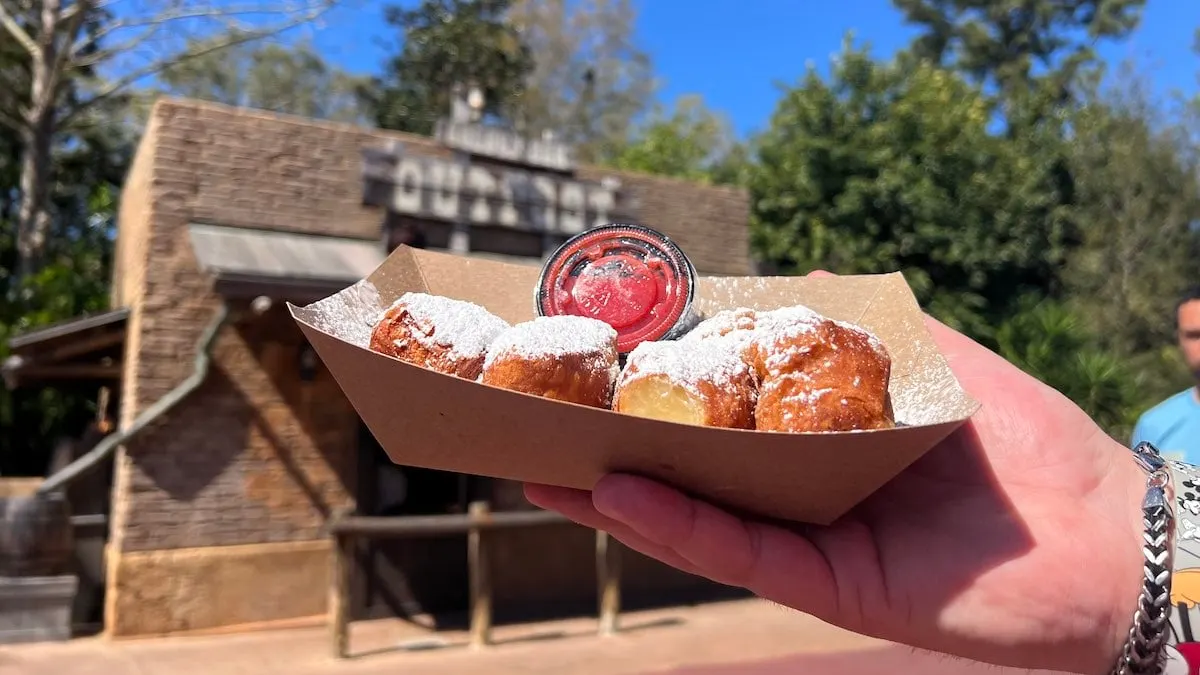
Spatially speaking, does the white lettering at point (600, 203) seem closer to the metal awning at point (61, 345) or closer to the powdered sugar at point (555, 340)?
the metal awning at point (61, 345)

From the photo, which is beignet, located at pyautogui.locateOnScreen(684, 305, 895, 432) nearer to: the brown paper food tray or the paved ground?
the brown paper food tray

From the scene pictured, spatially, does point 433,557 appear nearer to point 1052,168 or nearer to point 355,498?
point 355,498

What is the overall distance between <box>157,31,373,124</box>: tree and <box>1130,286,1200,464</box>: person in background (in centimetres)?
2220

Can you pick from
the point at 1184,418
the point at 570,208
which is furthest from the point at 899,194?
the point at 1184,418

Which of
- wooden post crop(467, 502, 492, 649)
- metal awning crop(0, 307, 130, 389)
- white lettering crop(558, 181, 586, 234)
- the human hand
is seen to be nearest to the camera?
the human hand

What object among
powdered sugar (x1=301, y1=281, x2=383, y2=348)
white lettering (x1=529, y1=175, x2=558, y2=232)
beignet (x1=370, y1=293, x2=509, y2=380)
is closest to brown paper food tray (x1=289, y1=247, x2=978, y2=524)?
powdered sugar (x1=301, y1=281, x2=383, y2=348)

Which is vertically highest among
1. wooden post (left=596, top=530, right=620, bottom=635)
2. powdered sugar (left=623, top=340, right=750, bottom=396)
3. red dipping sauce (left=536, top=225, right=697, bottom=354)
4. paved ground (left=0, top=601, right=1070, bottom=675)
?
red dipping sauce (left=536, top=225, right=697, bottom=354)

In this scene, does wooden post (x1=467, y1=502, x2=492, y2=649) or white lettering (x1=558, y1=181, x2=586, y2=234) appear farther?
white lettering (x1=558, y1=181, x2=586, y2=234)

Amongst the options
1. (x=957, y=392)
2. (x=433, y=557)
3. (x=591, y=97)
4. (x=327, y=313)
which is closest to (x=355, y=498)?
(x=433, y=557)

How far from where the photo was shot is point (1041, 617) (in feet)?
5.61

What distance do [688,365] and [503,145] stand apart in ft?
24.6

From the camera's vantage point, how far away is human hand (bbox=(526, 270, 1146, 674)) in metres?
1.69

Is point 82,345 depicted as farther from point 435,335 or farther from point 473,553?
point 435,335

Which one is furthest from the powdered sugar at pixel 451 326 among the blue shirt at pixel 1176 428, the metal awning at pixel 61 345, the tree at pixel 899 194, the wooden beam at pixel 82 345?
the tree at pixel 899 194
